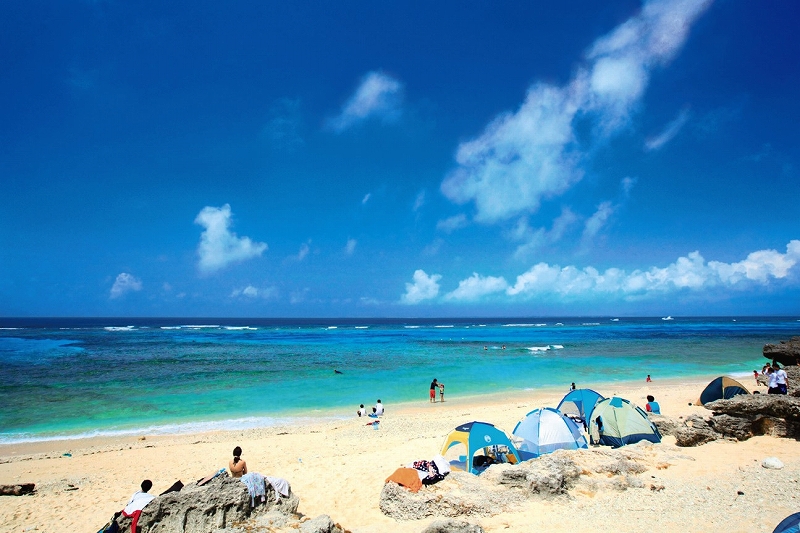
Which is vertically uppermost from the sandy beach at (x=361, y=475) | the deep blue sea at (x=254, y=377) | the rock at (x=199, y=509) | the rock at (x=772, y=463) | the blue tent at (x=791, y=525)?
the blue tent at (x=791, y=525)

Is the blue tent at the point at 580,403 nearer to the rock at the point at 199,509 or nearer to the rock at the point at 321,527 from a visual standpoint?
the rock at the point at 321,527

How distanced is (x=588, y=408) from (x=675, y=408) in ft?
21.0

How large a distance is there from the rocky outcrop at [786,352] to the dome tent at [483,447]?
66.4ft

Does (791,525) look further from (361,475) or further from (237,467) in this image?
(237,467)

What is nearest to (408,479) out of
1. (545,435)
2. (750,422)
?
(545,435)

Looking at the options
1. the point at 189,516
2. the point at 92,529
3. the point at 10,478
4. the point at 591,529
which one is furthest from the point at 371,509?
the point at 10,478

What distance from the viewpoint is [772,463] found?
8.73 meters

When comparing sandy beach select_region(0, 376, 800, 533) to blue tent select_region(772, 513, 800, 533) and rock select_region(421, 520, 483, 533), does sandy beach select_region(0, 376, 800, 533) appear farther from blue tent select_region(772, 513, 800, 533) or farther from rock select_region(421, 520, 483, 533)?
blue tent select_region(772, 513, 800, 533)

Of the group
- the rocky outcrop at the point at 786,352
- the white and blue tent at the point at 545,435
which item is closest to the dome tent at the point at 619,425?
the white and blue tent at the point at 545,435

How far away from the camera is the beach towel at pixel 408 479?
8.35 metres

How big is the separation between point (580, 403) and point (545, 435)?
15.6 feet

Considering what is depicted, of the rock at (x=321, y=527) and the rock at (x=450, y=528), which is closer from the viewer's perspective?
the rock at (x=450, y=528)

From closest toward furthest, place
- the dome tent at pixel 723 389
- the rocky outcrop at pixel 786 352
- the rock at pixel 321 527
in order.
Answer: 1. the rock at pixel 321 527
2. the dome tent at pixel 723 389
3. the rocky outcrop at pixel 786 352

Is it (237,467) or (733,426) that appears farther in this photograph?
(733,426)
